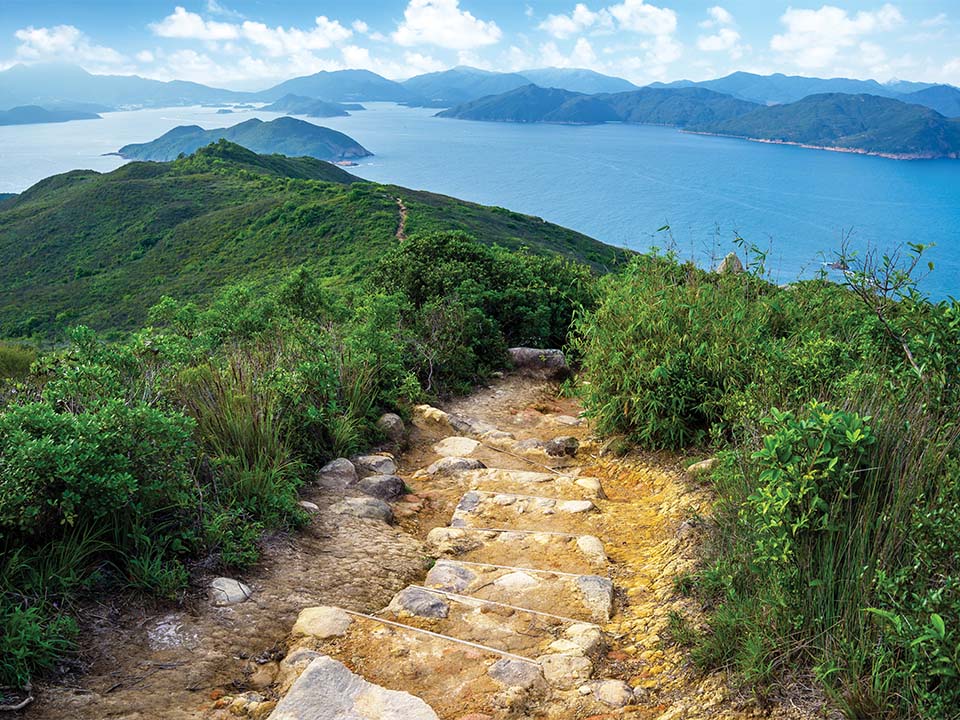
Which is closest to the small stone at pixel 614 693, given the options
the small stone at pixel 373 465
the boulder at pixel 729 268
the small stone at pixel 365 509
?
the small stone at pixel 365 509

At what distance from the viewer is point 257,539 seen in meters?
3.83

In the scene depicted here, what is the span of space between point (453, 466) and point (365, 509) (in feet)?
3.79

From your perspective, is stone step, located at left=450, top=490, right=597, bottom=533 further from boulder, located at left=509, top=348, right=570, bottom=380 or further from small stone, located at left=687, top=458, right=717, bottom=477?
boulder, located at left=509, top=348, right=570, bottom=380

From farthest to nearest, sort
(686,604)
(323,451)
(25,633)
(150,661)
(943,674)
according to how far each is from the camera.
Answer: (323,451) → (686,604) → (150,661) → (25,633) → (943,674)

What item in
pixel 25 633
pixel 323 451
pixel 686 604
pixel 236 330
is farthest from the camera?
pixel 236 330

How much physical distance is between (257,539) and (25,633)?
128 centimetres

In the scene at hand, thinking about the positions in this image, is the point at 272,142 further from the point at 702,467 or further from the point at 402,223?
the point at 702,467

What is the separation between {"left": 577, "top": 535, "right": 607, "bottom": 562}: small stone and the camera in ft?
13.1

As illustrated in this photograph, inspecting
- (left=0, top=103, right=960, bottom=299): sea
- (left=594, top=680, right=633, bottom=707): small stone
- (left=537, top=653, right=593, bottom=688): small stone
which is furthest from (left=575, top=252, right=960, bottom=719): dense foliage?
(left=0, top=103, right=960, bottom=299): sea

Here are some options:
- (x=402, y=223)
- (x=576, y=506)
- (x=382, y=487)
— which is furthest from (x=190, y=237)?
(x=576, y=506)

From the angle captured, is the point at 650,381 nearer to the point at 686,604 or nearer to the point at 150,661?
the point at 686,604

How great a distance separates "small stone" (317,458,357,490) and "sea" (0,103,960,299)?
39.8m

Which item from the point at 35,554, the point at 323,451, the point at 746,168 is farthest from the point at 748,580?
the point at 746,168

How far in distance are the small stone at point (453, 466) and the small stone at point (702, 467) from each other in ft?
5.39
